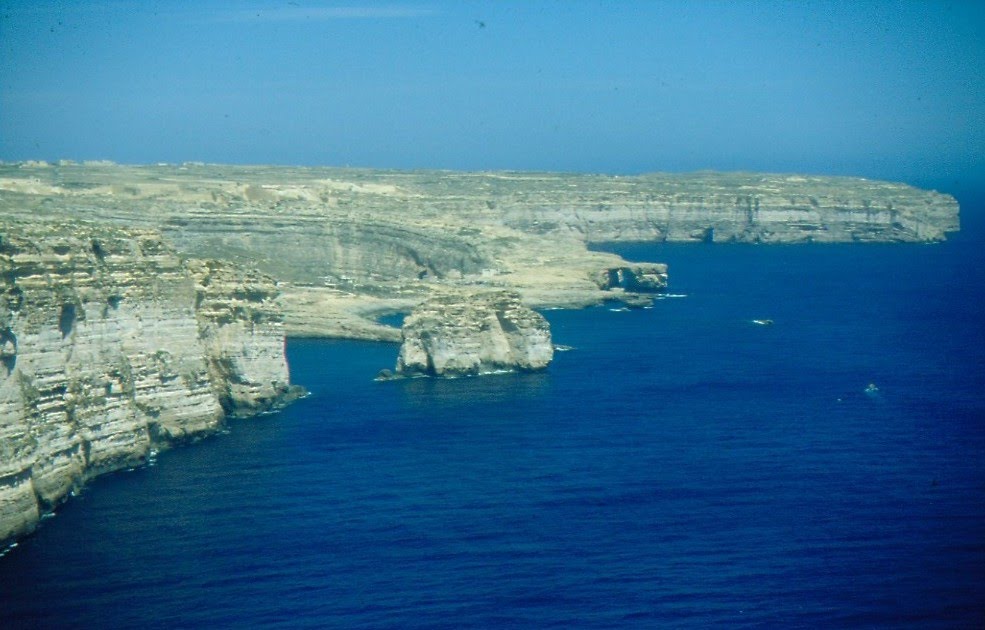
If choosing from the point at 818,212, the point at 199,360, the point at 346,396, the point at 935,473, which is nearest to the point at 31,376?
the point at 199,360

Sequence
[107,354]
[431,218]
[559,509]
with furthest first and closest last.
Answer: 1. [431,218]
2. [107,354]
3. [559,509]

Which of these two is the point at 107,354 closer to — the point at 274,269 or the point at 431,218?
the point at 274,269

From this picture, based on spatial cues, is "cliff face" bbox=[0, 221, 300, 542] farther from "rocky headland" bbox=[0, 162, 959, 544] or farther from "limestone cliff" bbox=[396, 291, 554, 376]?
"limestone cliff" bbox=[396, 291, 554, 376]

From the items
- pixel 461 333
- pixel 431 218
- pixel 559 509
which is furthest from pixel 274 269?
pixel 559 509

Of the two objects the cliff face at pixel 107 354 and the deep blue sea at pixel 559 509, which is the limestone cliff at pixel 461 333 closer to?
the deep blue sea at pixel 559 509

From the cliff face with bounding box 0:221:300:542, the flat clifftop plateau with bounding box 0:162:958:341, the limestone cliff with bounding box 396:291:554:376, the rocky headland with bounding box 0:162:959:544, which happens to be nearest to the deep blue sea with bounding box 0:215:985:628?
the cliff face with bounding box 0:221:300:542
